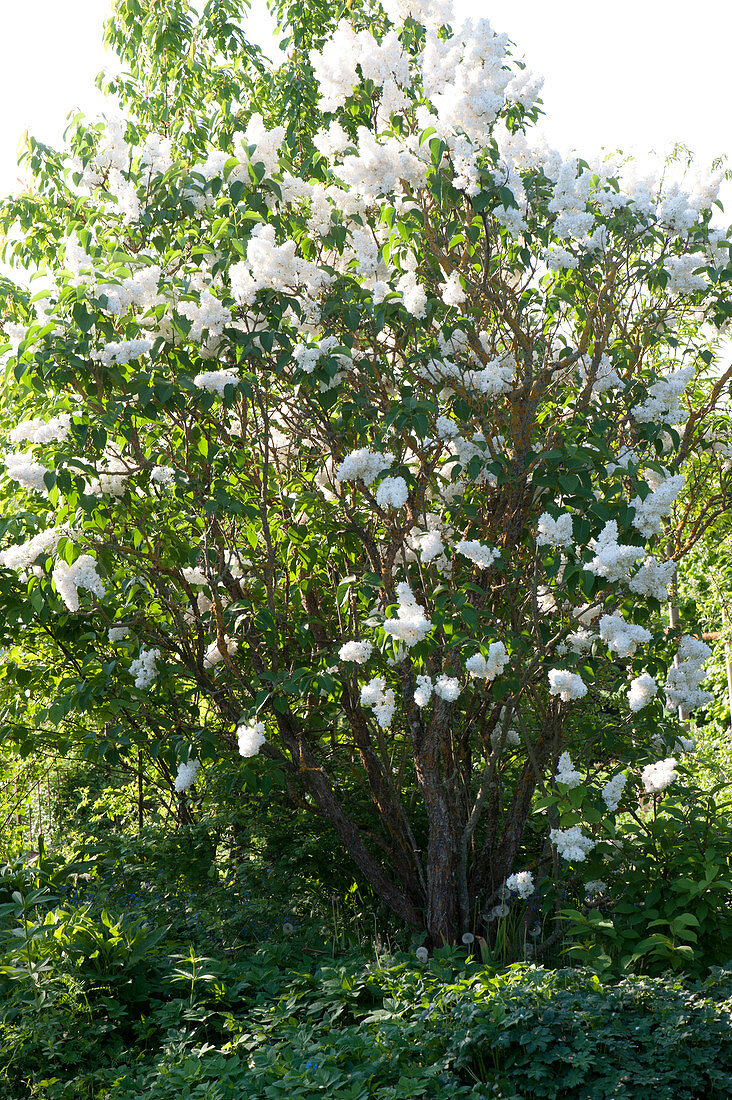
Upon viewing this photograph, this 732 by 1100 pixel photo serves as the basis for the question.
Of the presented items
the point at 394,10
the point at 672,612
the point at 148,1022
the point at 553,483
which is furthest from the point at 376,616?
the point at 672,612

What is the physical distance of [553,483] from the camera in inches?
119

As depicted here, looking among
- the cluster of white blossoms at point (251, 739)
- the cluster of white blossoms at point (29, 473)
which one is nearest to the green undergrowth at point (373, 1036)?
the cluster of white blossoms at point (251, 739)

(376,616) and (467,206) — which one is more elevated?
(467,206)

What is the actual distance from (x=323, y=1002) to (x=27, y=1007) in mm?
937

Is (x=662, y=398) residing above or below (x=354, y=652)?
above

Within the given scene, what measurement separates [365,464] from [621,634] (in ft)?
3.35

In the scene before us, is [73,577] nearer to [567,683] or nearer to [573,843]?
[567,683]

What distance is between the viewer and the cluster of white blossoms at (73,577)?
123 inches

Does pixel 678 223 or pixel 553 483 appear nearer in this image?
pixel 553 483

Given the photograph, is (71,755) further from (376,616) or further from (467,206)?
(467,206)

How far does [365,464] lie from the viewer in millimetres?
3143

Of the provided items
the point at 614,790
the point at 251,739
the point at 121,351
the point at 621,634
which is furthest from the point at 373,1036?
the point at 121,351

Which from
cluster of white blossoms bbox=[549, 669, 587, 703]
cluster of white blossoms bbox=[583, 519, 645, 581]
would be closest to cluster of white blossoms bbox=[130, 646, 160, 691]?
cluster of white blossoms bbox=[549, 669, 587, 703]

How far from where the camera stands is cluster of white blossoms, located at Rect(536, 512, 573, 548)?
9.54 ft
